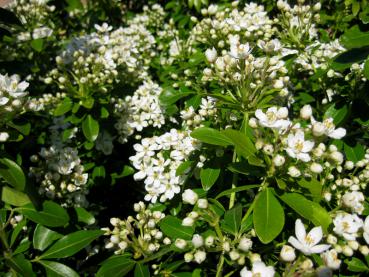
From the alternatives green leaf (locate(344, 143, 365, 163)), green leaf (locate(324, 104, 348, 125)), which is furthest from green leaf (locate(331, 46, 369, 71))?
green leaf (locate(344, 143, 365, 163))

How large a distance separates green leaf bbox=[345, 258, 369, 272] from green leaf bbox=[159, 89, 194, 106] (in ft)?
5.13

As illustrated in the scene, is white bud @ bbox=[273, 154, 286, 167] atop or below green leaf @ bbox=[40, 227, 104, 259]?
atop

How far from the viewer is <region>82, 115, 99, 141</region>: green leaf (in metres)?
3.06

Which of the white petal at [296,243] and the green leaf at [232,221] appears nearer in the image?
the white petal at [296,243]

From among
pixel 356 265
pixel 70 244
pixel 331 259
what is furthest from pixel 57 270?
pixel 356 265

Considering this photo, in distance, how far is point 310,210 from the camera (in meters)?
1.77

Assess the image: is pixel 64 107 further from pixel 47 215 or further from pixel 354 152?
pixel 354 152

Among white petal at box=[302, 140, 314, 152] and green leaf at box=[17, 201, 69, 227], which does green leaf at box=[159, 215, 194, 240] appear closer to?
green leaf at box=[17, 201, 69, 227]

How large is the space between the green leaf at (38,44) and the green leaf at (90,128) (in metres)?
1.46

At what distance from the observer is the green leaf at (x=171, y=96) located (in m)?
3.02

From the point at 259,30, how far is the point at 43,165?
1968 mm

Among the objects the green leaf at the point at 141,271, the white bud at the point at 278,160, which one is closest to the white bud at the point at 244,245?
the white bud at the point at 278,160

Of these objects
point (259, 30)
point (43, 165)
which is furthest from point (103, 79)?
point (259, 30)

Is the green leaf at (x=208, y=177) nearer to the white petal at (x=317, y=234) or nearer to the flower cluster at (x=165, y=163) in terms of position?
the flower cluster at (x=165, y=163)
